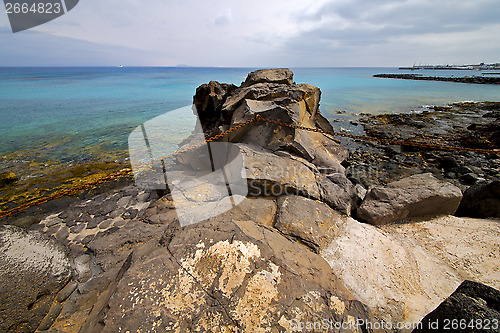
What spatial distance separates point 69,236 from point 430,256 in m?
7.28

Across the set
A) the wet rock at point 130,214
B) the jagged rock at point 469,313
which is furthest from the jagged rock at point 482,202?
the wet rock at point 130,214

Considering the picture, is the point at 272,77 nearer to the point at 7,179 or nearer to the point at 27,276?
the point at 27,276

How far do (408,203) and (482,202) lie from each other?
5.99 feet

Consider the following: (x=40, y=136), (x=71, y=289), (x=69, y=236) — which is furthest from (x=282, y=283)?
(x=40, y=136)

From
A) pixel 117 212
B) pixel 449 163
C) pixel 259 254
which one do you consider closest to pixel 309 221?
pixel 259 254

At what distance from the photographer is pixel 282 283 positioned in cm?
224

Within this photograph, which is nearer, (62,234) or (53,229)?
(62,234)

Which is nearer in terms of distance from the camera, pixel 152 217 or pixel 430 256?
pixel 430 256

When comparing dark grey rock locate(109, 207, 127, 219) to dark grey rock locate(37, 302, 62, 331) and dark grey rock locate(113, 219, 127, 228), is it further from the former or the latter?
dark grey rock locate(37, 302, 62, 331)

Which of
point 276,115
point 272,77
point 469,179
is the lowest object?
point 469,179

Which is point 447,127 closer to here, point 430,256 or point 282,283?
point 430,256

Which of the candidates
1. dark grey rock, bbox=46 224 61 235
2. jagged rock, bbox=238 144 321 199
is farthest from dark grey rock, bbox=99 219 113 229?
jagged rock, bbox=238 144 321 199

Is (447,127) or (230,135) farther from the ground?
(230,135)

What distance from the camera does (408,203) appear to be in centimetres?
438
